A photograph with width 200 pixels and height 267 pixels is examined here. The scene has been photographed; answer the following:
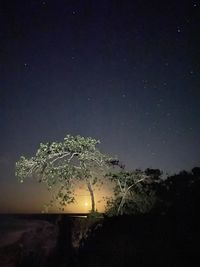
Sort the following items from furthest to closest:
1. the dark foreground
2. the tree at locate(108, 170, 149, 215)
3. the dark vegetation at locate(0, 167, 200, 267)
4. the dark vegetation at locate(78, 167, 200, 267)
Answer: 1. the tree at locate(108, 170, 149, 215)
2. the dark vegetation at locate(0, 167, 200, 267)
3. the dark vegetation at locate(78, 167, 200, 267)
4. the dark foreground

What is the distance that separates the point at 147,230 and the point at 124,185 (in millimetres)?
8578

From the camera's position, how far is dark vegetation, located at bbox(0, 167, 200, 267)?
22.9m

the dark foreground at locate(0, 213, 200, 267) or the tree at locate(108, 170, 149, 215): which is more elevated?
the tree at locate(108, 170, 149, 215)

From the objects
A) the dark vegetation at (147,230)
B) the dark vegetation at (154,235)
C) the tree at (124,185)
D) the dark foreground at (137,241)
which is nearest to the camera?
the dark foreground at (137,241)

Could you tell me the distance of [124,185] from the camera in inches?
1489

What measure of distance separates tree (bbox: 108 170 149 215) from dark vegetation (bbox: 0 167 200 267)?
0.15 m

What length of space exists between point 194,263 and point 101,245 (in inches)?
439

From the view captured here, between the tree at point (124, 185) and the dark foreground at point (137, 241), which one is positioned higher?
the tree at point (124, 185)

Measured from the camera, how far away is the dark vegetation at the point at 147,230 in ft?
75.0

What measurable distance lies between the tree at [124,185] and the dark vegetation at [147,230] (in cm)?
15

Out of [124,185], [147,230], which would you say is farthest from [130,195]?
[147,230]

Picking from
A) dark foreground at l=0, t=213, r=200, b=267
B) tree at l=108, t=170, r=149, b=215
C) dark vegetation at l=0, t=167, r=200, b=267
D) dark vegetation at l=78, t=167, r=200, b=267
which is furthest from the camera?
tree at l=108, t=170, r=149, b=215

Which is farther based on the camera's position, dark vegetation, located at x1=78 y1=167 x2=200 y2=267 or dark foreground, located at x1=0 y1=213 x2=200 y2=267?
dark vegetation, located at x1=78 y1=167 x2=200 y2=267

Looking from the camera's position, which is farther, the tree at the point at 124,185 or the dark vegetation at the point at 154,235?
the tree at the point at 124,185
